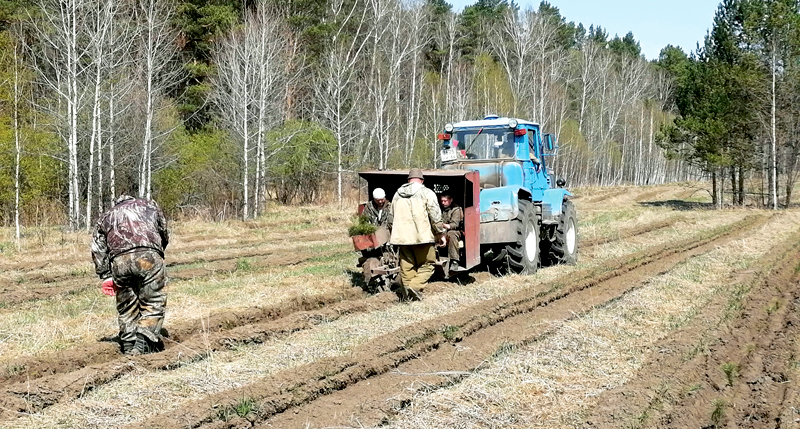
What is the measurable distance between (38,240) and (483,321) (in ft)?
43.1

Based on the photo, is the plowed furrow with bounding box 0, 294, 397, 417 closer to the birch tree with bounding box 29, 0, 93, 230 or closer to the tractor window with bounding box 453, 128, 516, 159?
the tractor window with bounding box 453, 128, 516, 159

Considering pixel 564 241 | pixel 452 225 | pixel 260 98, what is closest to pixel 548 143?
pixel 564 241

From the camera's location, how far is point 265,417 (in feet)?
18.3

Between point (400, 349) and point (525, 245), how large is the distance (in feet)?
18.2

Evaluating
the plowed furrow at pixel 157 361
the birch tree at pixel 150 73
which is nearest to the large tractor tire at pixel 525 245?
the plowed furrow at pixel 157 361

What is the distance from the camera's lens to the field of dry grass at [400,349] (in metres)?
5.68

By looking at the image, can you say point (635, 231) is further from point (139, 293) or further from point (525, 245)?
point (139, 293)

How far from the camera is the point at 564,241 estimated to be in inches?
567

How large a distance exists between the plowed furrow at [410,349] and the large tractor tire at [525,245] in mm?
786

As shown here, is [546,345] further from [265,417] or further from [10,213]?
[10,213]

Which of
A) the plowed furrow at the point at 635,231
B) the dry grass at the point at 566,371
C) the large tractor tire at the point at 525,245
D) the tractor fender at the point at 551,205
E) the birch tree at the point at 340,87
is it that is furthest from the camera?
the birch tree at the point at 340,87

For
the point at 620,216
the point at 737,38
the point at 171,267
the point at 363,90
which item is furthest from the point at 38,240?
the point at 737,38

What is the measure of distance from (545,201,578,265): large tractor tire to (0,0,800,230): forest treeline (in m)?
12.7

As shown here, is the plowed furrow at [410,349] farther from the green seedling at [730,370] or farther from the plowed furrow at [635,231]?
the plowed furrow at [635,231]
